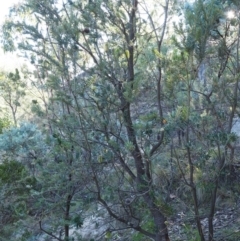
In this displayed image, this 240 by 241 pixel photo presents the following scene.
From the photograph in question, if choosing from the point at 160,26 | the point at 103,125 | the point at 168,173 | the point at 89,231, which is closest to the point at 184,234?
the point at 168,173

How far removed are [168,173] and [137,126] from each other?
91.0 inches

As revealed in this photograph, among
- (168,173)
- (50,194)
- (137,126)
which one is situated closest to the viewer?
(137,126)

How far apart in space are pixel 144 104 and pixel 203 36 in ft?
3.72

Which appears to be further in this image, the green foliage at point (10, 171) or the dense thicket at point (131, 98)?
the green foliage at point (10, 171)

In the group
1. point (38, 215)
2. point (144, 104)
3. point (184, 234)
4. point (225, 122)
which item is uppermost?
point (144, 104)

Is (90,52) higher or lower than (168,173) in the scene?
higher

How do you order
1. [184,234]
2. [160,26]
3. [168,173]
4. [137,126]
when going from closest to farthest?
[137,126], [160,26], [184,234], [168,173]

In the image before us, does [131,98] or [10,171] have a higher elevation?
[131,98]

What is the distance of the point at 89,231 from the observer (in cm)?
493

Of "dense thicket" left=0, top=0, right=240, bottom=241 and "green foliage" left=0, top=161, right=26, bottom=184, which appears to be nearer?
"dense thicket" left=0, top=0, right=240, bottom=241

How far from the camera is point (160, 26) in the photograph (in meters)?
3.27

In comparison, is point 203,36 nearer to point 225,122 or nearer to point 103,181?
point 225,122

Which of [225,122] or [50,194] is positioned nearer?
[225,122]

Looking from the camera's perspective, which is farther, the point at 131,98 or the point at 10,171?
the point at 10,171
